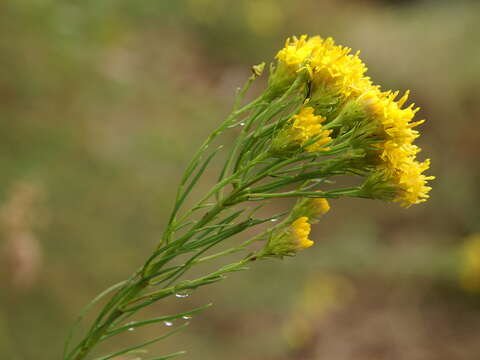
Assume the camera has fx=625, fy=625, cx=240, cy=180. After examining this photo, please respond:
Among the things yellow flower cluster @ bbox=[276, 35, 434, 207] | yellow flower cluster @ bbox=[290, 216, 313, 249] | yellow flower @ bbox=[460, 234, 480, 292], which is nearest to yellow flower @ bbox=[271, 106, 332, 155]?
yellow flower cluster @ bbox=[276, 35, 434, 207]

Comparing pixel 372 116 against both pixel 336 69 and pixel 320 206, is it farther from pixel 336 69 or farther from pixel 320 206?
pixel 320 206

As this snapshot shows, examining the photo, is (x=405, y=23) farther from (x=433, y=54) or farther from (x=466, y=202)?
(x=466, y=202)

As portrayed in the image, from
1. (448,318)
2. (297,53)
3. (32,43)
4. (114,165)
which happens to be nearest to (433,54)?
(448,318)

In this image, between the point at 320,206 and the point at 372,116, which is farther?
the point at 320,206

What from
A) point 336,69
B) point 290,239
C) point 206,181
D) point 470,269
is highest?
point 206,181

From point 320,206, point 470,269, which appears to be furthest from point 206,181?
point 320,206

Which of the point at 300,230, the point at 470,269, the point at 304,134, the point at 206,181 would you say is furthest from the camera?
the point at 470,269
